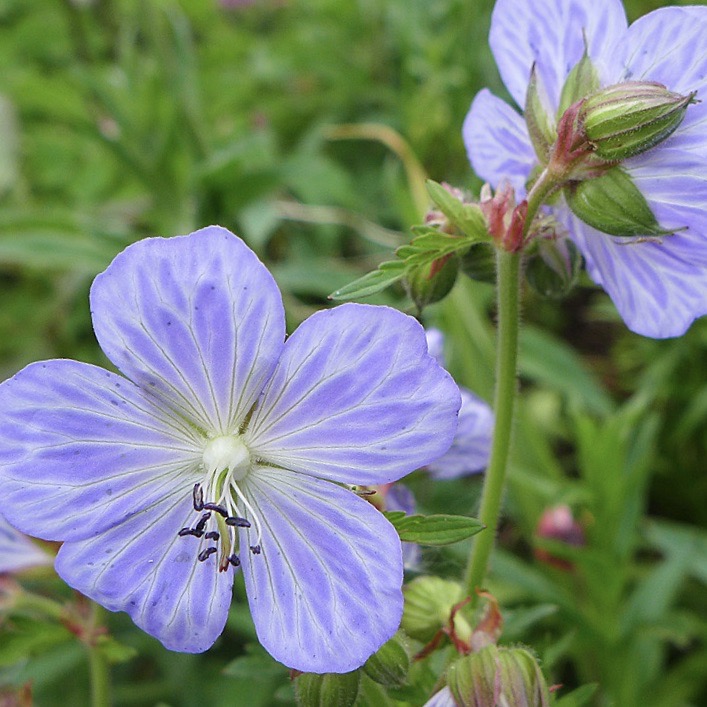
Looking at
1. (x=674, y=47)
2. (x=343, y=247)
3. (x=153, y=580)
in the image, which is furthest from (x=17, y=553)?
(x=343, y=247)

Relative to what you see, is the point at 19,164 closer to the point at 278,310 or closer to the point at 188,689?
the point at 188,689

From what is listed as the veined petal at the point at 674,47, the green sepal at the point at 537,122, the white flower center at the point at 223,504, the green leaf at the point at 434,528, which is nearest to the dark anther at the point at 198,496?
the white flower center at the point at 223,504

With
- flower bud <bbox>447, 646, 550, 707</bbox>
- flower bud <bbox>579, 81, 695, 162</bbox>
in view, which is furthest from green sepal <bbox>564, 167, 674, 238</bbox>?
flower bud <bbox>447, 646, 550, 707</bbox>

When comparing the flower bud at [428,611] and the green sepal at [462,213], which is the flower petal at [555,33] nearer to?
the green sepal at [462,213]

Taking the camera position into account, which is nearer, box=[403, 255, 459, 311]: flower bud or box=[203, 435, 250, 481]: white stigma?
box=[203, 435, 250, 481]: white stigma

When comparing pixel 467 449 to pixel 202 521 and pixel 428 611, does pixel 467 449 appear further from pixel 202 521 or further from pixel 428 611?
pixel 202 521

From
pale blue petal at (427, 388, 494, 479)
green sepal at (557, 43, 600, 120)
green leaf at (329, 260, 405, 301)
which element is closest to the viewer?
green leaf at (329, 260, 405, 301)

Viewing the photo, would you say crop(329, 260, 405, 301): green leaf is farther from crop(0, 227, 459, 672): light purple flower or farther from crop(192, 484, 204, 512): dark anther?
crop(192, 484, 204, 512): dark anther
